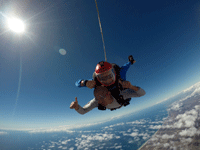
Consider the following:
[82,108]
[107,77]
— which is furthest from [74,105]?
[107,77]

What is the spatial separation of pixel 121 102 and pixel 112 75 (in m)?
1.07

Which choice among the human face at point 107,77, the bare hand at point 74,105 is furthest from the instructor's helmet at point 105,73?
the bare hand at point 74,105

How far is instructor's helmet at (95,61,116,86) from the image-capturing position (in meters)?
2.28

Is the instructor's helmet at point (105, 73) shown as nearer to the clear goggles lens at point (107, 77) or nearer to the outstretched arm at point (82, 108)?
the clear goggles lens at point (107, 77)

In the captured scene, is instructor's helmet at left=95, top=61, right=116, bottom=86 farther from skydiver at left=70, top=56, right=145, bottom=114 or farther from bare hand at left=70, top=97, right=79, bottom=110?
bare hand at left=70, top=97, right=79, bottom=110

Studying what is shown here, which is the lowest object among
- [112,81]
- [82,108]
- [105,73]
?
[82,108]

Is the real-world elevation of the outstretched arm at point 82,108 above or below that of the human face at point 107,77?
below

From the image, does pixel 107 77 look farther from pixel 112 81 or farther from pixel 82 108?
pixel 82 108

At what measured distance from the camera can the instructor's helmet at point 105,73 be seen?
228cm

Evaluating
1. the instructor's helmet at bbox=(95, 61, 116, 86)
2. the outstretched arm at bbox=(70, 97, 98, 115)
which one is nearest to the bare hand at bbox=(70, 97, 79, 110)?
the outstretched arm at bbox=(70, 97, 98, 115)

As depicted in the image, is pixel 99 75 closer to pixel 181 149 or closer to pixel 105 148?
pixel 181 149

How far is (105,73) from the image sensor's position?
90.0 inches

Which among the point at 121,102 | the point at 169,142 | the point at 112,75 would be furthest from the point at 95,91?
the point at 169,142

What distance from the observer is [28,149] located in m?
120
